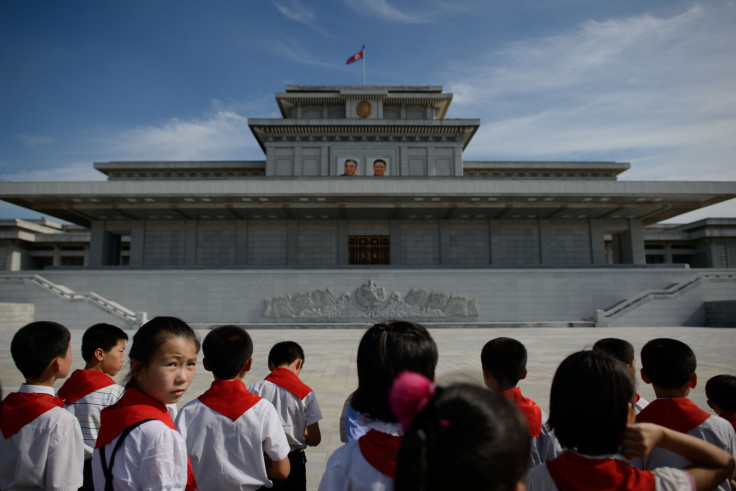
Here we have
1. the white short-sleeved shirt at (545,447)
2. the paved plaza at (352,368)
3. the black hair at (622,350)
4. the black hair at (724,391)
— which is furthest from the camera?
the paved plaza at (352,368)

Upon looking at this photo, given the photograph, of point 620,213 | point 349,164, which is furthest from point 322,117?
point 620,213

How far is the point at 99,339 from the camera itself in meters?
3.04

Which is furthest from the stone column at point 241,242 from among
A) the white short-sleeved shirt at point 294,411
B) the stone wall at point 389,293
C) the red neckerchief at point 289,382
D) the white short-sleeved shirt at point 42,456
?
the white short-sleeved shirt at point 42,456

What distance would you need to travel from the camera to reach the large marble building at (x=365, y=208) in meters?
22.3

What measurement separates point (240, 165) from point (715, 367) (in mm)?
28419

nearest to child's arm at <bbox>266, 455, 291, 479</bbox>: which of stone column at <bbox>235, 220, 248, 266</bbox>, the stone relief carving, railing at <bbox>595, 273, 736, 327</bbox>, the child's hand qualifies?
the child's hand

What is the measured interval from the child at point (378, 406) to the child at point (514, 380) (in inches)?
A: 42.1

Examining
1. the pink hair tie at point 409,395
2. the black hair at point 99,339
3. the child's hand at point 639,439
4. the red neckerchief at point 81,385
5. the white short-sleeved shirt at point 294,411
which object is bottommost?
the white short-sleeved shirt at point 294,411

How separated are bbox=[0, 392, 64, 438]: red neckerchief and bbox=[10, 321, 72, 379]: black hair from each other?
168 mm

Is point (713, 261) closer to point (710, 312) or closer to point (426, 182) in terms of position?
point (710, 312)

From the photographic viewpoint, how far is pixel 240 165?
1240 inches

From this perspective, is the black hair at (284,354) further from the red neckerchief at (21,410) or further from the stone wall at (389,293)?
the stone wall at (389,293)

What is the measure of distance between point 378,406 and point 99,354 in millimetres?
2275

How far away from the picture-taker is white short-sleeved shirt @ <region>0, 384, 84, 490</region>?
206 cm
